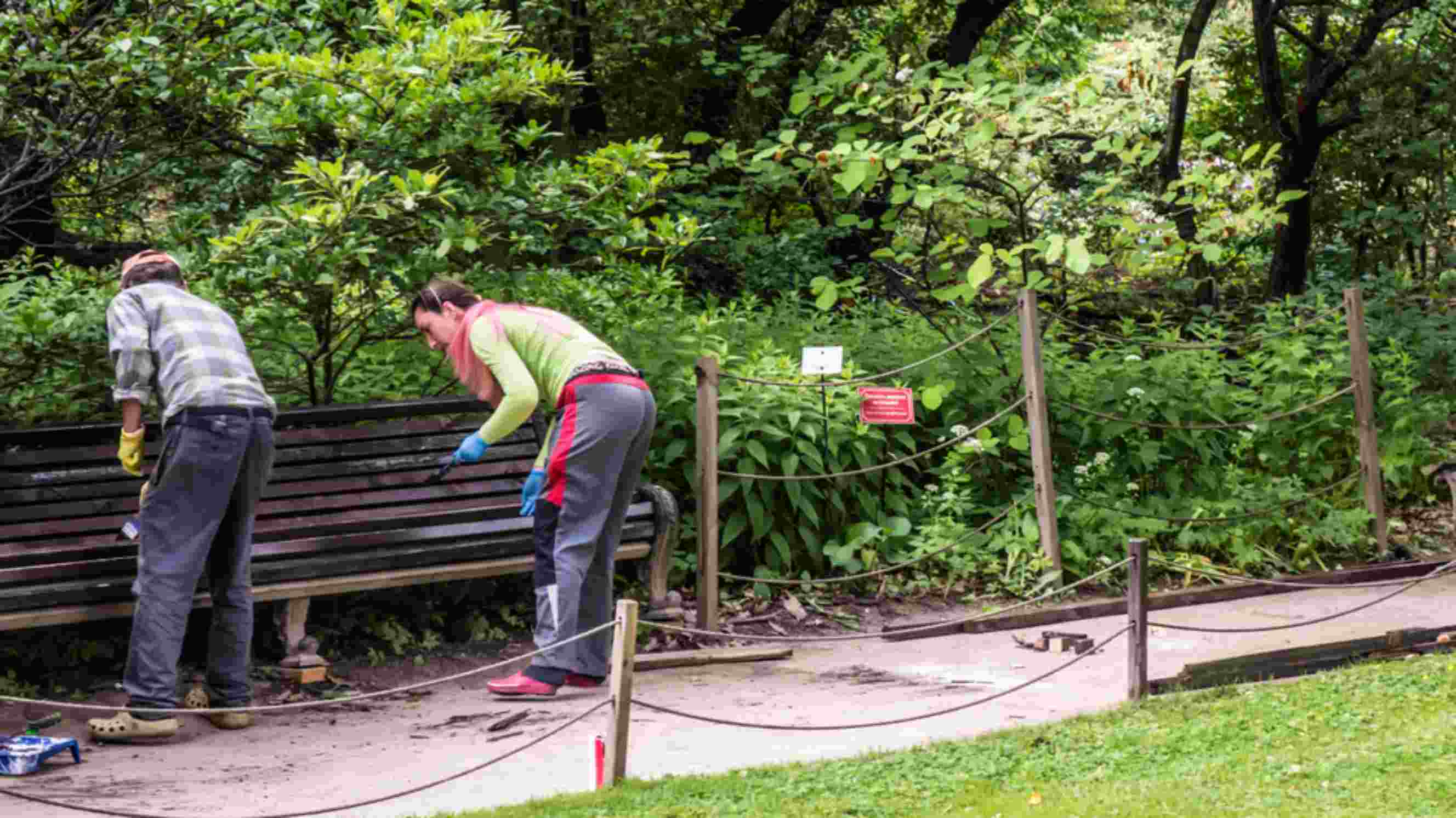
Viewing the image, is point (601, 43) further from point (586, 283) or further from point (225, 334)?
point (225, 334)

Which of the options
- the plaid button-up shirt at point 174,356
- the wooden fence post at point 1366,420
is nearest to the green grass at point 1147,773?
the plaid button-up shirt at point 174,356

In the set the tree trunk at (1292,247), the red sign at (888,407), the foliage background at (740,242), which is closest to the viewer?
the foliage background at (740,242)

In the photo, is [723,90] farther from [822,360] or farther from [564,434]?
[564,434]

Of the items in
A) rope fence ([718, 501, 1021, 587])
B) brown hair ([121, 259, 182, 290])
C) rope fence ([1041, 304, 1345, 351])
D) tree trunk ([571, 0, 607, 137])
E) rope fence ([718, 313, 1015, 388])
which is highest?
tree trunk ([571, 0, 607, 137])

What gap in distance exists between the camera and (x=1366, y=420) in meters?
10.1

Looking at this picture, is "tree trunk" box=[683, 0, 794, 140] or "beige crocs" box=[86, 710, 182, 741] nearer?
"beige crocs" box=[86, 710, 182, 741]

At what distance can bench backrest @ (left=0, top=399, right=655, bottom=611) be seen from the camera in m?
6.62

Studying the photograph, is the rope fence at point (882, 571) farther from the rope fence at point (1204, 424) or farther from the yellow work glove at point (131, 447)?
the yellow work glove at point (131, 447)

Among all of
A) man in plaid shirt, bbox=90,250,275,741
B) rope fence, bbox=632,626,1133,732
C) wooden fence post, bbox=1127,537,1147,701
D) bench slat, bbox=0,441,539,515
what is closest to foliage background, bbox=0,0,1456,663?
bench slat, bbox=0,441,539,515

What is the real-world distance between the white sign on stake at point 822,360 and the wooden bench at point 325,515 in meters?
1.35

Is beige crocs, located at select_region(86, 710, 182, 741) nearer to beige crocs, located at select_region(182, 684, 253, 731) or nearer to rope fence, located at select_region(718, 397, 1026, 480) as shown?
beige crocs, located at select_region(182, 684, 253, 731)

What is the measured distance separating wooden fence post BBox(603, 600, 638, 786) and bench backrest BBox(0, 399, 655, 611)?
Answer: 2288 mm

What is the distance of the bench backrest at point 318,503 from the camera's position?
6617 millimetres

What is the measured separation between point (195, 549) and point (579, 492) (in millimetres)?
1490
